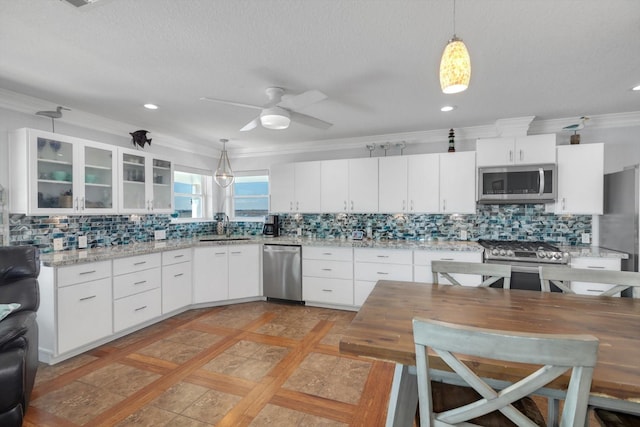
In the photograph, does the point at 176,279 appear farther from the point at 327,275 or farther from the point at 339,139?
the point at 339,139

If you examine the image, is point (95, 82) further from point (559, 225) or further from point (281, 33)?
point (559, 225)

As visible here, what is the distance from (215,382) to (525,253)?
328 cm

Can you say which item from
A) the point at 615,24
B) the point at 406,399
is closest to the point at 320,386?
the point at 406,399

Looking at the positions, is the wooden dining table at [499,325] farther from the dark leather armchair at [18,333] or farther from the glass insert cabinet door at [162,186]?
the glass insert cabinet door at [162,186]

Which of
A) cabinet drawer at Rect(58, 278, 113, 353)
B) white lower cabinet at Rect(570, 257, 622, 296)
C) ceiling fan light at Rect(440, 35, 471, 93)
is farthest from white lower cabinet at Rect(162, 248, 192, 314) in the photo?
white lower cabinet at Rect(570, 257, 622, 296)

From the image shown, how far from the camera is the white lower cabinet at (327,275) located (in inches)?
155

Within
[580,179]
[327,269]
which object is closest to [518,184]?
[580,179]

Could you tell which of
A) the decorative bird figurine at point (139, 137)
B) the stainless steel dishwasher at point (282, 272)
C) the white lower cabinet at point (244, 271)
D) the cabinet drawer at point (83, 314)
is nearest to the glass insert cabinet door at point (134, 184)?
the decorative bird figurine at point (139, 137)

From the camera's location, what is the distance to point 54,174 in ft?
9.36

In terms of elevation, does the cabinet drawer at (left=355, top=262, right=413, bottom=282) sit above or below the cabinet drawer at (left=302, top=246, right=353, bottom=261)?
below

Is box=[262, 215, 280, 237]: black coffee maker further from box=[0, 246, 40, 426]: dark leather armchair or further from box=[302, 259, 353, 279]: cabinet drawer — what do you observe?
box=[0, 246, 40, 426]: dark leather armchair

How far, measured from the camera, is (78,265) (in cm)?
265

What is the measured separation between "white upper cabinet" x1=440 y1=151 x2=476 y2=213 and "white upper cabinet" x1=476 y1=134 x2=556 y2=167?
0.14 m

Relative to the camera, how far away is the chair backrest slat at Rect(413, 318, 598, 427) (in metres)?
0.81
